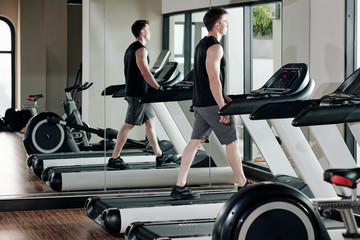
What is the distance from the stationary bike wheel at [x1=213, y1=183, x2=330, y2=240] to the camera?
3.34 meters

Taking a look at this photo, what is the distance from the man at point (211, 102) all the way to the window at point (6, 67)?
153 centimetres

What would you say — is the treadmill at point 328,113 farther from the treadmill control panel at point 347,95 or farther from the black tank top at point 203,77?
the black tank top at point 203,77

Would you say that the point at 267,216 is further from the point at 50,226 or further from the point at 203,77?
the point at 50,226

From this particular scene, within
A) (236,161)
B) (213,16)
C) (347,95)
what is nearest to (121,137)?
(236,161)

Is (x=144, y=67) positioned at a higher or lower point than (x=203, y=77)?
higher

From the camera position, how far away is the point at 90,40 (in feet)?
20.0

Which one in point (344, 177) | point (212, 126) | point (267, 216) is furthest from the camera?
point (212, 126)

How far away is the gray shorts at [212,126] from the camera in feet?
17.0

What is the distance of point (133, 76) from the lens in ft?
20.1

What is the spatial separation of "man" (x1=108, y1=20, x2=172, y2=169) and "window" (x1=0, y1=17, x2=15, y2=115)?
1007 millimetres

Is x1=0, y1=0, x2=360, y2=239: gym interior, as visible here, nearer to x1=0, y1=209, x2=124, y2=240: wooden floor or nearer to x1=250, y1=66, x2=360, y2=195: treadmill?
x1=0, y1=209, x2=124, y2=240: wooden floor

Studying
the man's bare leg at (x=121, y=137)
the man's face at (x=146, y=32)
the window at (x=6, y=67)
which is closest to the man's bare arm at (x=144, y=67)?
the man's face at (x=146, y=32)

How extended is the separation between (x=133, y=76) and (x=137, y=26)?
1.49ft

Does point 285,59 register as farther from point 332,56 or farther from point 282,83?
point 282,83
